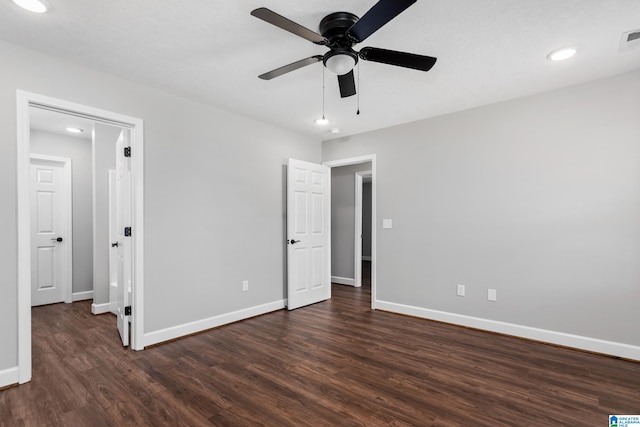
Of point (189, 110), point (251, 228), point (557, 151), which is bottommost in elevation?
point (251, 228)

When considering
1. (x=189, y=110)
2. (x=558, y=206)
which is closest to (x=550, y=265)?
(x=558, y=206)

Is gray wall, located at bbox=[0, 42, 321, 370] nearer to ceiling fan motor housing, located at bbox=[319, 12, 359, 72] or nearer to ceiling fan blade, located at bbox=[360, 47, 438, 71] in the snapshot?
ceiling fan motor housing, located at bbox=[319, 12, 359, 72]

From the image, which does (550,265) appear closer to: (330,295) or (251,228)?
(330,295)

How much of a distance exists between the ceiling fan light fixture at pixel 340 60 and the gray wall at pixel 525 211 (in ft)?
7.58

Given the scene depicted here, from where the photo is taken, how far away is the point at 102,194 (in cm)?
443

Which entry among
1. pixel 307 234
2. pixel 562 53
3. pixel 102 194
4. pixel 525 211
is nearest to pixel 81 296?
pixel 102 194

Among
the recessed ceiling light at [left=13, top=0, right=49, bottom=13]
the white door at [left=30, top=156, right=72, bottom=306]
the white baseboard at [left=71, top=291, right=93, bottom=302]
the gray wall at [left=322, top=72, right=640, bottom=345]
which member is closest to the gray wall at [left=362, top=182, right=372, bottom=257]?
the gray wall at [left=322, top=72, right=640, bottom=345]

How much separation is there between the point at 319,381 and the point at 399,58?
242 cm

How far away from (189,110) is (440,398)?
3621 mm

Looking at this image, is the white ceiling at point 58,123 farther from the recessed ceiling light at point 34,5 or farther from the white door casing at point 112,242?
the recessed ceiling light at point 34,5

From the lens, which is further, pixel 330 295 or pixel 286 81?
pixel 330 295

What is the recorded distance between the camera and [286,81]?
2.96 metres

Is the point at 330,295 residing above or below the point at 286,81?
below

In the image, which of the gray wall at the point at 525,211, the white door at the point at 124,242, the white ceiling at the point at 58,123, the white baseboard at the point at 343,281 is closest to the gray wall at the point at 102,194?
the white ceiling at the point at 58,123
